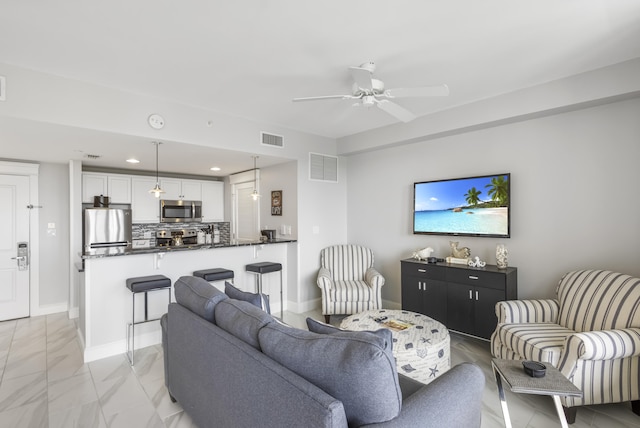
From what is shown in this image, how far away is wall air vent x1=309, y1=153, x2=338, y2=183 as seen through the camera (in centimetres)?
491

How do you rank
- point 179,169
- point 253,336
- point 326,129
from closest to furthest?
point 253,336, point 326,129, point 179,169

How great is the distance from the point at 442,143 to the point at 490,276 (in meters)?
1.81

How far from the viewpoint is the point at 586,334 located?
2.18m

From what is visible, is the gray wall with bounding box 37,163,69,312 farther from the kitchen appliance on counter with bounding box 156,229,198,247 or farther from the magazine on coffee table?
the magazine on coffee table

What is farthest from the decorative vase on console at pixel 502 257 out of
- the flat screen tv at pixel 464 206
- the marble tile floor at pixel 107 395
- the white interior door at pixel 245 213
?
the white interior door at pixel 245 213

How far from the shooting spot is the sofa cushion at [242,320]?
163 centimetres

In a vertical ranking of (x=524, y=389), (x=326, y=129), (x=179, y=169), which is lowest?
(x=524, y=389)

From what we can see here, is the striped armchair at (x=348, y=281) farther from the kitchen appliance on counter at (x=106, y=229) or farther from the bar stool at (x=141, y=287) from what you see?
the kitchen appliance on counter at (x=106, y=229)

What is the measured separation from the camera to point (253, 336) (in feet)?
5.31

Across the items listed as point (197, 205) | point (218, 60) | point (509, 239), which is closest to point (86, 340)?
point (218, 60)

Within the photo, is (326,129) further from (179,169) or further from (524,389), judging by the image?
(524,389)

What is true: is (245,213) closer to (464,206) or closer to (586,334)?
(464,206)

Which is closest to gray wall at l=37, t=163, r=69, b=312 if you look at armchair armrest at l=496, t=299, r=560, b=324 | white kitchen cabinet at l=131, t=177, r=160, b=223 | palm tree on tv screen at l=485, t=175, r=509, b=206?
white kitchen cabinet at l=131, t=177, r=160, b=223

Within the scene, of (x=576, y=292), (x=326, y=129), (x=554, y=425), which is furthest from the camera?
(x=326, y=129)
